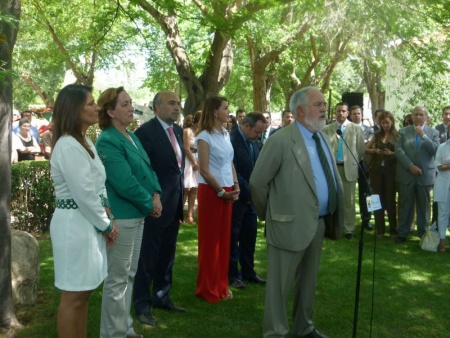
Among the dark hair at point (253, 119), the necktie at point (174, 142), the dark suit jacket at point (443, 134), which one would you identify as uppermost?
the dark suit jacket at point (443, 134)

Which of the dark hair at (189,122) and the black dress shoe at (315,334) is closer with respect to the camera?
the black dress shoe at (315,334)

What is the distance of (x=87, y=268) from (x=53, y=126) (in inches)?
38.7

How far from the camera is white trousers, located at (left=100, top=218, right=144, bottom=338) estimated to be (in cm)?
489

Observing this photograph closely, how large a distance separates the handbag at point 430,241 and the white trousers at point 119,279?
6.13 m

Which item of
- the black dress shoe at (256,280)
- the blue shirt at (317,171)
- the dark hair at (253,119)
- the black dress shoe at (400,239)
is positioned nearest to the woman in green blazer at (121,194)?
the blue shirt at (317,171)

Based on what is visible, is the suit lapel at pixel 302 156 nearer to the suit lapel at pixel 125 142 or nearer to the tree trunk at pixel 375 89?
the suit lapel at pixel 125 142

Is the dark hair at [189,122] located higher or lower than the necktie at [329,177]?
higher

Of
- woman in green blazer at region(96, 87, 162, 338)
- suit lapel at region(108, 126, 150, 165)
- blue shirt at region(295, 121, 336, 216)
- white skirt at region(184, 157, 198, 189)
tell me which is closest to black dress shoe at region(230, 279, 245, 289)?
blue shirt at region(295, 121, 336, 216)

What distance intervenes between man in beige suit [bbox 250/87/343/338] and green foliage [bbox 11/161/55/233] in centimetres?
590

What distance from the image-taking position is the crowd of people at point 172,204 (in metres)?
4.16

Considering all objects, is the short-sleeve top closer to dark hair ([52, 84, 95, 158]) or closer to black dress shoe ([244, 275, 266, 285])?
black dress shoe ([244, 275, 266, 285])

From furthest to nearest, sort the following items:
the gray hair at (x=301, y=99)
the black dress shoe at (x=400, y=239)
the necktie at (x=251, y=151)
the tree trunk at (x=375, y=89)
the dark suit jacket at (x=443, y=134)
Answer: the tree trunk at (x=375, y=89)
the dark suit jacket at (x=443, y=134)
the black dress shoe at (x=400, y=239)
the necktie at (x=251, y=151)
the gray hair at (x=301, y=99)

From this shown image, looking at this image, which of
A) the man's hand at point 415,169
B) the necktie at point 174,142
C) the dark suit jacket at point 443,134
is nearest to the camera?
the necktie at point 174,142

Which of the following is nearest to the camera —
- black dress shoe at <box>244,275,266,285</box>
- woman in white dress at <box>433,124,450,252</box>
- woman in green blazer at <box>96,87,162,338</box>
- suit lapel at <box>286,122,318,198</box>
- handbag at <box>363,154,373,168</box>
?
woman in green blazer at <box>96,87,162,338</box>
